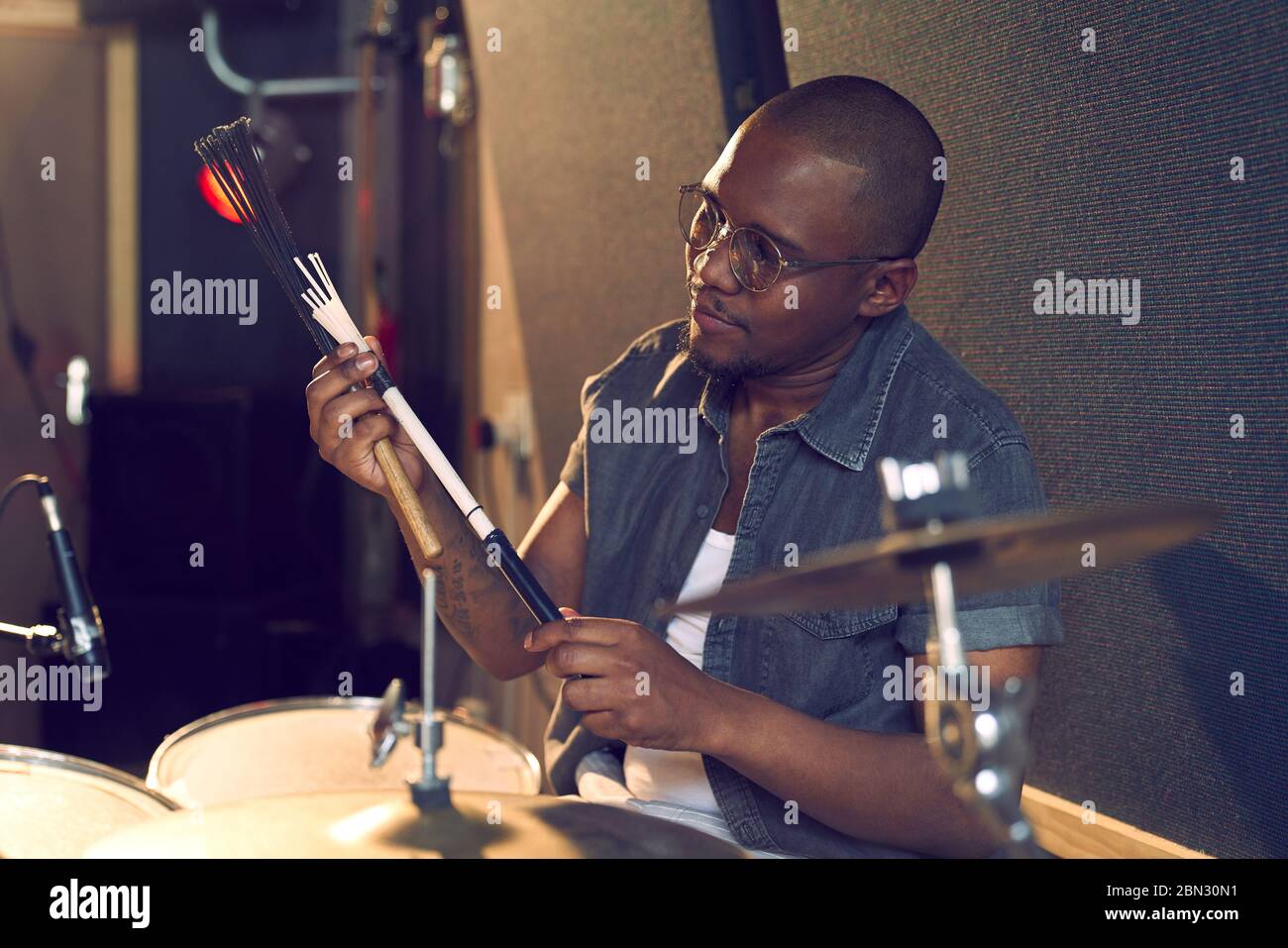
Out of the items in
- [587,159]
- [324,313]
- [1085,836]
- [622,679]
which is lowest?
[1085,836]

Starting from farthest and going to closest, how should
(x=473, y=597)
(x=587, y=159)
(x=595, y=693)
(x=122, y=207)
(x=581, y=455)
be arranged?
(x=122, y=207) < (x=587, y=159) < (x=581, y=455) < (x=473, y=597) < (x=595, y=693)

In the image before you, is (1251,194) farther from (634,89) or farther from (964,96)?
(634,89)

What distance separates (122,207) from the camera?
3.62 m

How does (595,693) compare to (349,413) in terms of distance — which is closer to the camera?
(595,693)

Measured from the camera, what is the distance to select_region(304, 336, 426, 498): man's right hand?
1170mm

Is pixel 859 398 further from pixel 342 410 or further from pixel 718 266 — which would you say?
pixel 342 410

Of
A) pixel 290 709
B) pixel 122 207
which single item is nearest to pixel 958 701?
pixel 290 709

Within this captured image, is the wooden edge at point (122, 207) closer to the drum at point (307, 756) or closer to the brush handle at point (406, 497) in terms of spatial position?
the drum at point (307, 756)

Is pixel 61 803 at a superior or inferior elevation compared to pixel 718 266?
inferior

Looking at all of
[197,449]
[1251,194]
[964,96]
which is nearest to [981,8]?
Answer: [964,96]

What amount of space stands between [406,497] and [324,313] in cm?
19

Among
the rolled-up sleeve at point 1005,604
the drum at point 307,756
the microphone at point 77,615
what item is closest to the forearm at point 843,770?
the rolled-up sleeve at point 1005,604

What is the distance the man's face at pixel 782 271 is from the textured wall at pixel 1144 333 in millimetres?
163

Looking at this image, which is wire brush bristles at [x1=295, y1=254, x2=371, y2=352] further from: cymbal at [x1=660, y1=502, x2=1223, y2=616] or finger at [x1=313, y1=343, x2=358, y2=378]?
cymbal at [x1=660, y1=502, x2=1223, y2=616]
